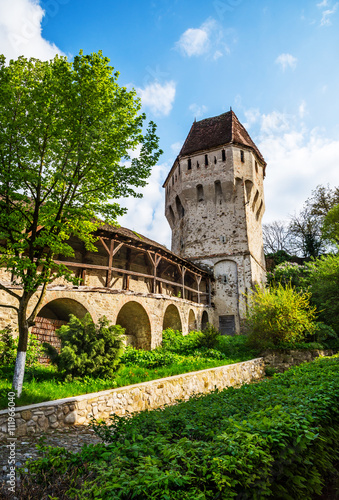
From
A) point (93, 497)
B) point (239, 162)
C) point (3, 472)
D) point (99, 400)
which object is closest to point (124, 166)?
point (99, 400)

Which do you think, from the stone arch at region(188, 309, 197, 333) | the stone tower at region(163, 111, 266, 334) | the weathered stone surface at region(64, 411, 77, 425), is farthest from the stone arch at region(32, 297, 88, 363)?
the stone tower at region(163, 111, 266, 334)

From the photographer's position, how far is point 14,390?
541cm

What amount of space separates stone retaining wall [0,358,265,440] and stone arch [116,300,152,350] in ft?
13.9

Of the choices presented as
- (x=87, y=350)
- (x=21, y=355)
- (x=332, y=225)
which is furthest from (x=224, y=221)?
(x=21, y=355)

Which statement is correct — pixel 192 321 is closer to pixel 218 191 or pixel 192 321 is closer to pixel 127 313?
pixel 127 313

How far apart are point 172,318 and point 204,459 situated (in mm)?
13815

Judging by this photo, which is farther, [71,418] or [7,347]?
[7,347]

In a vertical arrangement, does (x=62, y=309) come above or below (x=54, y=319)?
above

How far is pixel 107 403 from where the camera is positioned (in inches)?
238

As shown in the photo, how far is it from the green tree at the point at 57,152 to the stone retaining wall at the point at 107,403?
0.77m

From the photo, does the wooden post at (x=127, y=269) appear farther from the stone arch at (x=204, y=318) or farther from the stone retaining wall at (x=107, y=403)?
the stone arch at (x=204, y=318)

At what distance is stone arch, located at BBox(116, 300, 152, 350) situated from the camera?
12.9 meters

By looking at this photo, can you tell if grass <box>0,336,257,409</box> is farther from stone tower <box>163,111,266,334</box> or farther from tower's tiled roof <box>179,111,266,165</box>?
tower's tiled roof <box>179,111,266,165</box>

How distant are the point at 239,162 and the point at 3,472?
71.0ft
